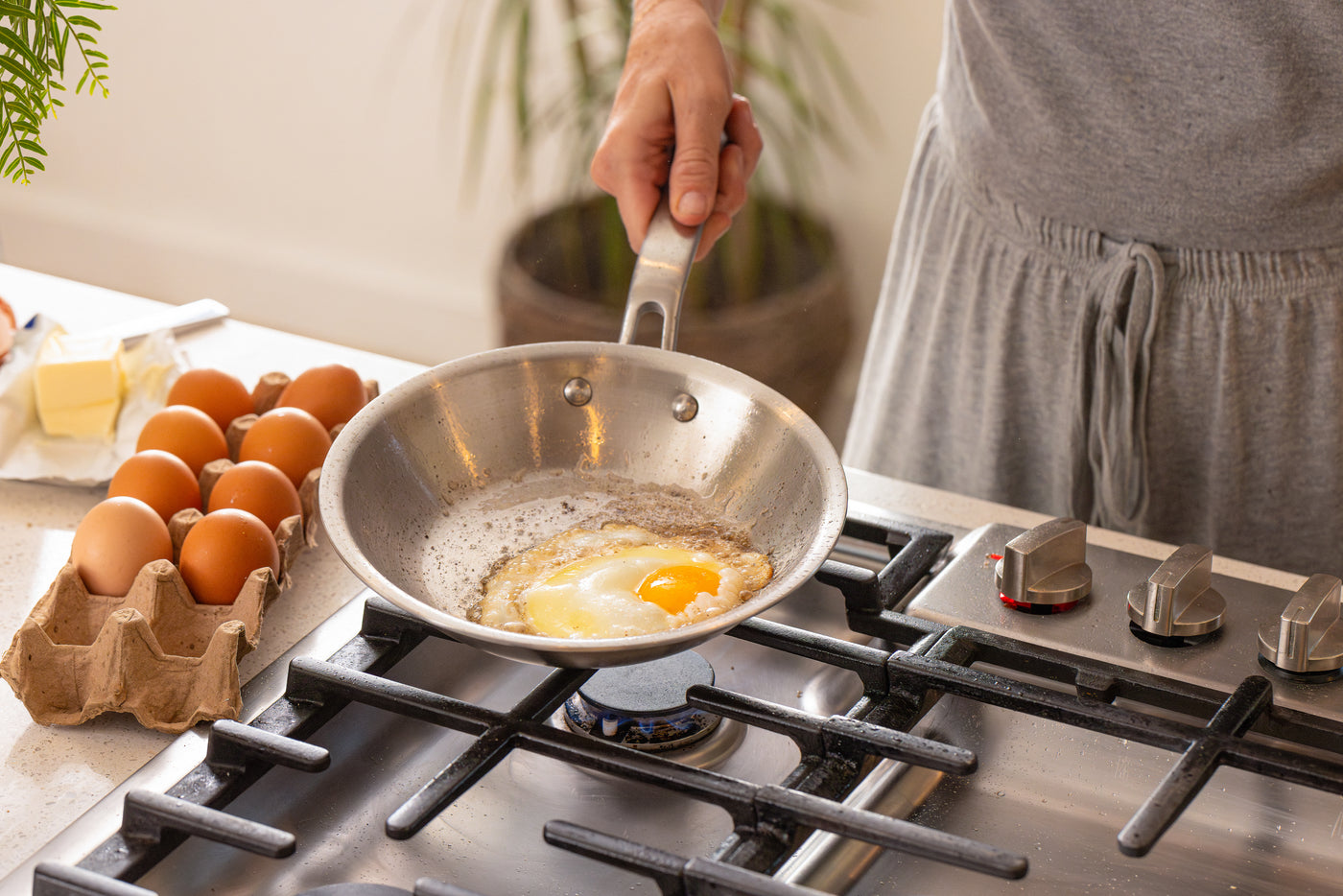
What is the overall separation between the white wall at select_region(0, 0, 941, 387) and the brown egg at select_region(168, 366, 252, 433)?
1.85 m

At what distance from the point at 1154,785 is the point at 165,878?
1.58 feet

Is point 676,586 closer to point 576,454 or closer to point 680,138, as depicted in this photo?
point 576,454

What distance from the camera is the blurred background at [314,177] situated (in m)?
2.74

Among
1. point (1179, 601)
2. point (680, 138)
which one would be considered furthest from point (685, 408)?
point (1179, 601)

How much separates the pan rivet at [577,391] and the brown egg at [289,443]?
0.57ft

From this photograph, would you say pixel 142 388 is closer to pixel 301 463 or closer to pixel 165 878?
pixel 301 463

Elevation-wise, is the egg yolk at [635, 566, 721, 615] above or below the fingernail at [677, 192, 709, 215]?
below

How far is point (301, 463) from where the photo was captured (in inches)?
33.9

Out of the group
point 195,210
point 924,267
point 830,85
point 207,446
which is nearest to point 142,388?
point 207,446

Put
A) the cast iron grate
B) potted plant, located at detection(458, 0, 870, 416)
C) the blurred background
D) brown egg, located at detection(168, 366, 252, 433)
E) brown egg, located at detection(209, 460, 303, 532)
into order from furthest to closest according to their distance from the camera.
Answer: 1. the blurred background
2. potted plant, located at detection(458, 0, 870, 416)
3. brown egg, located at detection(168, 366, 252, 433)
4. brown egg, located at detection(209, 460, 303, 532)
5. the cast iron grate

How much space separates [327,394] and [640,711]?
382 mm

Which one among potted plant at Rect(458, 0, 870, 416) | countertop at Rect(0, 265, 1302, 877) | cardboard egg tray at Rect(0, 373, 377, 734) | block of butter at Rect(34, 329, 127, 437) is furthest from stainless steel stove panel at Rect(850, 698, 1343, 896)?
potted plant at Rect(458, 0, 870, 416)

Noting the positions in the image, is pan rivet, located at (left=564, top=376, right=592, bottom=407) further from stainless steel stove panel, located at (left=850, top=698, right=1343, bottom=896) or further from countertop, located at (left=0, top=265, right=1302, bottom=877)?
stainless steel stove panel, located at (left=850, top=698, right=1343, bottom=896)

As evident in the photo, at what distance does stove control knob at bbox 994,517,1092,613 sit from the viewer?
0.74 meters
